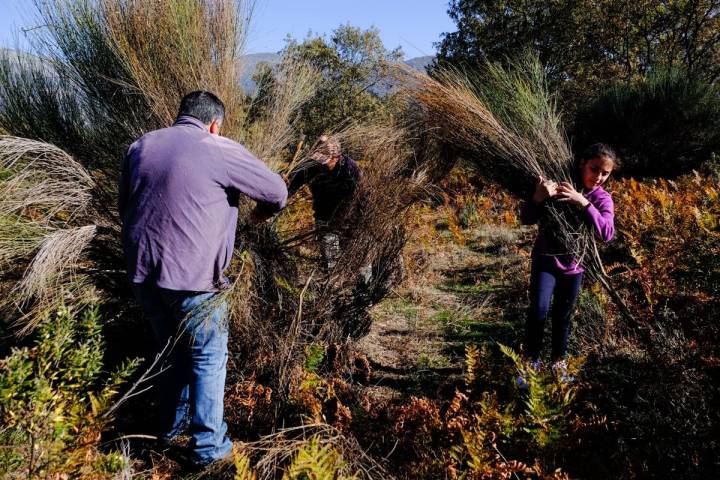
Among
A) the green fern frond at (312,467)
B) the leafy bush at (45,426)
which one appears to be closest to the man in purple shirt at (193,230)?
the leafy bush at (45,426)

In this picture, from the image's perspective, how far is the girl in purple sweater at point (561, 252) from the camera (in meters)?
2.40

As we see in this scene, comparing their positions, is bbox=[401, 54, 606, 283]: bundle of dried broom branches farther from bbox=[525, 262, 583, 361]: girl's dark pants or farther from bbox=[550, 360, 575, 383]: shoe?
bbox=[550, 360, 575, 383]: shoe

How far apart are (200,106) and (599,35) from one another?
41.8ft

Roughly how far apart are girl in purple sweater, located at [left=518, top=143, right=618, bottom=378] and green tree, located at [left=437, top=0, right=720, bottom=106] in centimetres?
903

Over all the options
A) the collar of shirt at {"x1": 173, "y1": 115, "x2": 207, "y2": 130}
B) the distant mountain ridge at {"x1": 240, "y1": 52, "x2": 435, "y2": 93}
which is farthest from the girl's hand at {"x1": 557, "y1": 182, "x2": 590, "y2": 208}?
the collar of shirt at {"x1": 173, "y1": 115, "x2": 207, "y2": 130}

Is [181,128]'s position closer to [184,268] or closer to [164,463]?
[184,268]

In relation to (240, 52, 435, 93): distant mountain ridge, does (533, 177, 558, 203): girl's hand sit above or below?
below

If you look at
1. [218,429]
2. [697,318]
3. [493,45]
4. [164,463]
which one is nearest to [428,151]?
[697,318]

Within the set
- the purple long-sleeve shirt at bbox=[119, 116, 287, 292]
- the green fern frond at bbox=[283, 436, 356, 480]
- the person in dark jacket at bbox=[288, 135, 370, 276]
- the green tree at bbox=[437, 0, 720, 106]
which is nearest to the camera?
the green fern frond at bbox=[283, 436, 356, 480]

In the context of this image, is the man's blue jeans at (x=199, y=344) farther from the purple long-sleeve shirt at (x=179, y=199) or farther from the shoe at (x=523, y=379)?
the shoe at (x=523, y=379)

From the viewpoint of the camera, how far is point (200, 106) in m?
2.02

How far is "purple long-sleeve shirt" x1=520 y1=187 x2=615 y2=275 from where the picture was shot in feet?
7.84

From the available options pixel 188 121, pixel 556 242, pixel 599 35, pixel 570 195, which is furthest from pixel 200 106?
pixel 599 35

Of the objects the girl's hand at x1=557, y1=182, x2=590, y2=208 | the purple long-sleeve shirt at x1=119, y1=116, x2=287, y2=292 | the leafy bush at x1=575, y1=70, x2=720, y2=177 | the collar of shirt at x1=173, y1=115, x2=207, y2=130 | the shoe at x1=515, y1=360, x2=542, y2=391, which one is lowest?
the shoe at x1=515, y1=360, x2=542, y2=391
